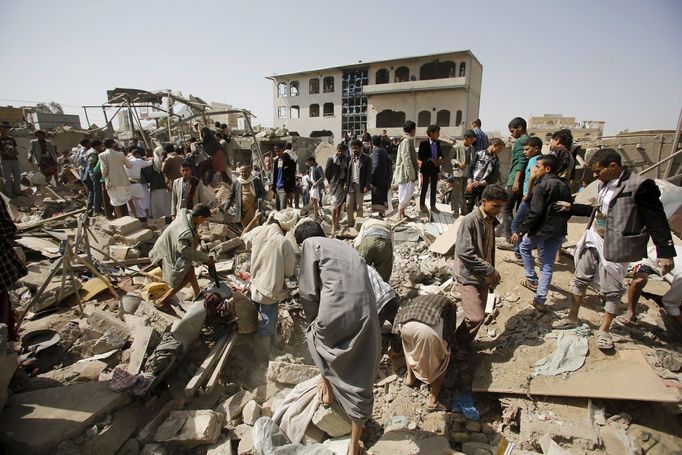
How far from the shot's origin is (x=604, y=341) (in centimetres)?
309

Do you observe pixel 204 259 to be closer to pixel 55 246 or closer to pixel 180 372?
pixel 180 372

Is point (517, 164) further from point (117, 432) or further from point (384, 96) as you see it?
point (384, 96)

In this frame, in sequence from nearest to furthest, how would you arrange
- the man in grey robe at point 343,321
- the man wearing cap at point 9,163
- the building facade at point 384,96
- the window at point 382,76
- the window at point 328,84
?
the man in grey robe at point 343,321 < the man wearing cap at point 9,163 < the building facade at point 384,96 < the window at point 382,76 < the window at point 328,84

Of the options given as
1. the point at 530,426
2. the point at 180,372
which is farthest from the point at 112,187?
the point at 530,426

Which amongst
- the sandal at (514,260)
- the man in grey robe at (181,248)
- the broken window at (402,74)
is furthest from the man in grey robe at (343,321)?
the broken window at (402,74)

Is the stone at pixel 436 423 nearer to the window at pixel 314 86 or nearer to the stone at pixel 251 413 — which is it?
the stone at pixel 251 413

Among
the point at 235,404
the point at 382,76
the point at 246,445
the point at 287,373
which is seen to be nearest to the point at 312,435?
the point at 246,445

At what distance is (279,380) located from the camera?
332 centimetres

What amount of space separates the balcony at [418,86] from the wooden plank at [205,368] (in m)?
27.0

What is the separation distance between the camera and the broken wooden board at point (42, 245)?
18.3ft

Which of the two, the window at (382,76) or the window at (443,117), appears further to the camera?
the window at (382,76)

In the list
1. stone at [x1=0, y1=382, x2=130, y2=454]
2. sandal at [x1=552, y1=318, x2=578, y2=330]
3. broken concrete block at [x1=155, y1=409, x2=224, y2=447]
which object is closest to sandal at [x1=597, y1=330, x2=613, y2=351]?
sandal at [x1=552, y1=318, x2=578, y2=330]

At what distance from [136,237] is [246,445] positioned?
4907 mm

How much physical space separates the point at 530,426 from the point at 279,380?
2.30m
